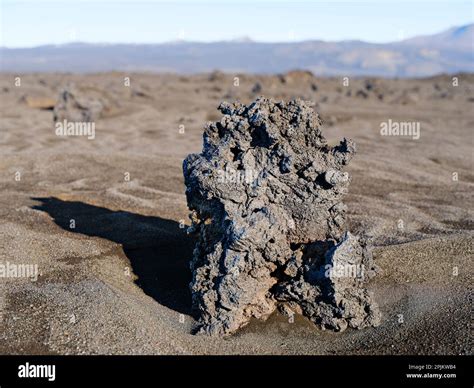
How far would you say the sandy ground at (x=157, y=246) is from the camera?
7.72 meters

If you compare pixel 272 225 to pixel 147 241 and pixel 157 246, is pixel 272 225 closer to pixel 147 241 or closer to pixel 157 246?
pixel 157 246

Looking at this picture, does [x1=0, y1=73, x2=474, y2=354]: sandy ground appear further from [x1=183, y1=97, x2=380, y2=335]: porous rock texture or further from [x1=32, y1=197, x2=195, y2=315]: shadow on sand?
[x1=183, y1=97, x2=380, y2=335]: porous rock texture

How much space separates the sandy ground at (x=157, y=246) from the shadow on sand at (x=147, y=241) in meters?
0.03

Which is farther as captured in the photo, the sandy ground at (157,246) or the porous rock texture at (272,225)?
the porous rock texture at (272,225)

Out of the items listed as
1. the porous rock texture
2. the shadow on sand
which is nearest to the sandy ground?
the shadow on sand

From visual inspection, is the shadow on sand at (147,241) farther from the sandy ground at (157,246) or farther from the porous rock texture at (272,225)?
the porous rock texture at (272,225)

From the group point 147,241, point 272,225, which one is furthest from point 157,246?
point 272,225

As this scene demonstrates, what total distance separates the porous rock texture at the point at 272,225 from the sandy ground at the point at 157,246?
0.34 metres

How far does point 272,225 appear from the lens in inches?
333

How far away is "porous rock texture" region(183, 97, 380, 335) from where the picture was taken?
8102 millimetres

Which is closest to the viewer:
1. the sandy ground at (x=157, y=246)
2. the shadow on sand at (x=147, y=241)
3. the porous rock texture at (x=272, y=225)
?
the sandy ground at (x=157, y=246)

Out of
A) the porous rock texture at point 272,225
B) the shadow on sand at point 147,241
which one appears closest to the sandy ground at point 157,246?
the shadow on sand at point 147,241

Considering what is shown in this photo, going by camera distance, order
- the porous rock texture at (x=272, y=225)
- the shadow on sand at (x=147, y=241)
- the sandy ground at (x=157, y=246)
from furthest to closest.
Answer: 1. the shadow on sand at (x=147, y=241)
2. the porous rock texture at (x=272, y=225)
3. the sandy ground at (x=157, y=246)
